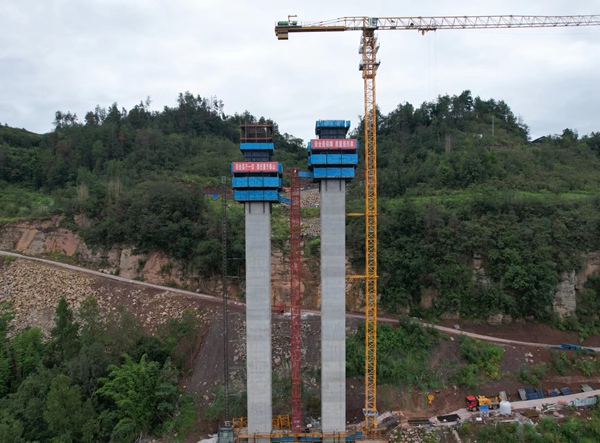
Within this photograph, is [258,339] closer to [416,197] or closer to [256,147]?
[256,147]

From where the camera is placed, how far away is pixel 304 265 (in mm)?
43500

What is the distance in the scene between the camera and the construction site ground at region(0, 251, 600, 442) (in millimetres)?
32312

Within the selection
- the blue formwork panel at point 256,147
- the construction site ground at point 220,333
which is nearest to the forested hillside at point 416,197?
the construction site ground at point 220,333

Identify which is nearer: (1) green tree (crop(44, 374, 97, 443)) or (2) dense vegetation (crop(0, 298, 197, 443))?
(1) green tree (crop(44, 374, 97, 443))

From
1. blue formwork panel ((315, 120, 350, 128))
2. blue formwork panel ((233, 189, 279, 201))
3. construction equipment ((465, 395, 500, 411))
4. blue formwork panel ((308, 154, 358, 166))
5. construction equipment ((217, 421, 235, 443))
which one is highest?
blue formwork panel ((315, 120, 350, 128))

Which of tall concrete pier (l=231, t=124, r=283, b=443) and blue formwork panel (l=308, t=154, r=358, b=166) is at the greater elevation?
blue formwork panel (l=308, t=154, r=358, b=166)

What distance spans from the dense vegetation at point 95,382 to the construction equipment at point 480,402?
68.8ft

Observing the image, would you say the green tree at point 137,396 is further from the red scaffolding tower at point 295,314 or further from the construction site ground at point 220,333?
the red scaffolding tower at point 295,314

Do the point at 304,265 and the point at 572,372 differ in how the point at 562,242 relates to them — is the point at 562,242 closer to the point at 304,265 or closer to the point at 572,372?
the point at 572,372

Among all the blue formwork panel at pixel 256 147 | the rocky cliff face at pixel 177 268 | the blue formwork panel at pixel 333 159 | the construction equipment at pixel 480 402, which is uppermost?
the blue formwork panel at pixel 256 147

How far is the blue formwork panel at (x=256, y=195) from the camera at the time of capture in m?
29.1

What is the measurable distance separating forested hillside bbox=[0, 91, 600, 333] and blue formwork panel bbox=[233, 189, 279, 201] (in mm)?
13222

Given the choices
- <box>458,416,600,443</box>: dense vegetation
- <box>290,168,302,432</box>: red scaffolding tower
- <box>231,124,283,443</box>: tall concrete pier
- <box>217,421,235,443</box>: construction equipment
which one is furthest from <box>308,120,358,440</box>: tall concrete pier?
<box>458,416,600,443</box>: dense vegetation

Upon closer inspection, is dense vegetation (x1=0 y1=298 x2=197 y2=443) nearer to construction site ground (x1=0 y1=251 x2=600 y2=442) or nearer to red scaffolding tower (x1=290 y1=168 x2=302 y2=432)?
construction site ground (x1=0 y1=251 x2=600 y2=442)
